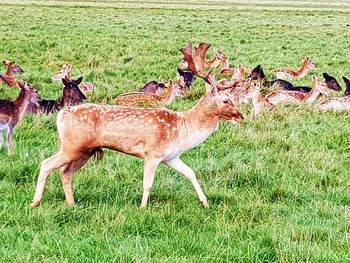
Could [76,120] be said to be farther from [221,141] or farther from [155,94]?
[155,94]

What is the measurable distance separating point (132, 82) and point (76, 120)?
772 centimetres

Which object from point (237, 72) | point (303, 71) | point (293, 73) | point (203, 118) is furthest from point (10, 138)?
point (303, 71)

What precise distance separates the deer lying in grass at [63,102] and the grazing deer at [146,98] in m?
0.61

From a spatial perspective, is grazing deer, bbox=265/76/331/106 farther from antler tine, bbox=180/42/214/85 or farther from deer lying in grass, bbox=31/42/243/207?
deer lying in grass, bbox=31/42/243/207

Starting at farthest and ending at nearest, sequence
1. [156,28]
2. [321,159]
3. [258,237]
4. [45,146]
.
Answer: [156,28]
[45,146]
[321,159]
[258,237]

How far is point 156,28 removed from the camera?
92.2 ft

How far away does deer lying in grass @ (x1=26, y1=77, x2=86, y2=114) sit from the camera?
9.30m

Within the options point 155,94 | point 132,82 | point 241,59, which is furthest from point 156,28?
point 155,94

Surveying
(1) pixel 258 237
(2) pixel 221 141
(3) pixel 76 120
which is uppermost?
(3) pixel 76 120

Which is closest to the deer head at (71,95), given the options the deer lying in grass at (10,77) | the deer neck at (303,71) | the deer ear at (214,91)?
the deer lying in grass at (10,77)

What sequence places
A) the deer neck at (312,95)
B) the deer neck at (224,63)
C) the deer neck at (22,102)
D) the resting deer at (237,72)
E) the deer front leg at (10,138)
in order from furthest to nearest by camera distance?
the deer neck at (224,63)
the resting deer at (237,72)
the deer neck at (312,95)
the deer neck at (22,102)
the deer front leg at (10,138)

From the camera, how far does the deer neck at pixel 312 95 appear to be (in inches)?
427

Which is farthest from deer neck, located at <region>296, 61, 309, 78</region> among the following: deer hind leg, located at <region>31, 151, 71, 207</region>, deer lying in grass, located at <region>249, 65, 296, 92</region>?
deer hind leg, located at <region>31, 151, 71, 207</region>

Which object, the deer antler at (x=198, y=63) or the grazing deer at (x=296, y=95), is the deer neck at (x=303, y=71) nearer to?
the grazing deer at (x=296, y=95)
